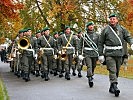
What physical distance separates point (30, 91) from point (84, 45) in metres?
2.55

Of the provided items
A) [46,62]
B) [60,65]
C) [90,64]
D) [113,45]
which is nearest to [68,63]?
[46,62]

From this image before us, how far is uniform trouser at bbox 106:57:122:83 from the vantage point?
1169 centimetres

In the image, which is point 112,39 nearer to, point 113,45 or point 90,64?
point 113,45

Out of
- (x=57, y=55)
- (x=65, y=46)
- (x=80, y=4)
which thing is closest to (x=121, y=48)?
(x=65, y=46)

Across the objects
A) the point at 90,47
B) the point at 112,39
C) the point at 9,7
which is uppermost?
the point at 9,7

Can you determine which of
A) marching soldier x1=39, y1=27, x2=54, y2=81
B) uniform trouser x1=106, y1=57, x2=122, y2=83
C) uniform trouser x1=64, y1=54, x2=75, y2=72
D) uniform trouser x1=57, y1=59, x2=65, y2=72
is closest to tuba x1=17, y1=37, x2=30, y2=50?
marching soldier x1=39, y1=27, x2=54, y2=81

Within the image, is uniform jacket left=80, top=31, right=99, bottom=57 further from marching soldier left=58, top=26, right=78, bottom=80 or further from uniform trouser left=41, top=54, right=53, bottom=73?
uniform trouser left=41, top=54, right=53, bottom=73

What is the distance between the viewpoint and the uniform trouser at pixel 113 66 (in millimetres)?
11688

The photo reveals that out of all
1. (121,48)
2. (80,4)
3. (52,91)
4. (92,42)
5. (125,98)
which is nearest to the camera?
(125,98)

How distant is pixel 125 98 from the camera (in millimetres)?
11156

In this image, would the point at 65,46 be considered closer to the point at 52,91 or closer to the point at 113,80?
the point at 52,91

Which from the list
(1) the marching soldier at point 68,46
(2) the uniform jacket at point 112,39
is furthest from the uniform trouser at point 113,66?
(1) the marching soldier at point 68,46

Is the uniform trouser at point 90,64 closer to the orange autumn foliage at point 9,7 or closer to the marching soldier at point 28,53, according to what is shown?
the marching soldier at point 28,53

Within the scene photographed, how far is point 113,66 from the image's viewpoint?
1176 centimetres
